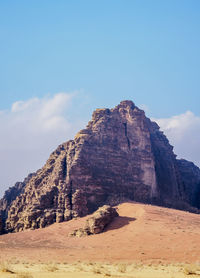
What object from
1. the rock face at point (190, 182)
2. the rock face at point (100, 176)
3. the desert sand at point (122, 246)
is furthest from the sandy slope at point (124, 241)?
the rock face at point (190, 182)

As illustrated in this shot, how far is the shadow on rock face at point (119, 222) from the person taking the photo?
5052 cm

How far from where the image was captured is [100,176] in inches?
2719

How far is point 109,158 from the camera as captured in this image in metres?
72.4

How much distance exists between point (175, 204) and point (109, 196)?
16180 mm

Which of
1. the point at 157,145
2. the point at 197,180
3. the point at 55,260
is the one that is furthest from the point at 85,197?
the point at 197,180

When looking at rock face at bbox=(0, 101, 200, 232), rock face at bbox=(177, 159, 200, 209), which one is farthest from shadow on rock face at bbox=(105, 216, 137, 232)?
rock face at bbox=(177, 159, 200, 209)

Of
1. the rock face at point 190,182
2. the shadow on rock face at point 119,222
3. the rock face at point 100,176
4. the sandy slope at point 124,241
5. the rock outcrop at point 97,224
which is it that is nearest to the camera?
the sandy slope at point 124,241

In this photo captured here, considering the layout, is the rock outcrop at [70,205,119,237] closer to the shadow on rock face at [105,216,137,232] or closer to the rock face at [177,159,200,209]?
the shadow on rock face at [105,216,137,232]

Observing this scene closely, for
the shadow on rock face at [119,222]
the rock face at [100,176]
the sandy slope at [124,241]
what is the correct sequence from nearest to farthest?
the sandy slope at [124,241], the shadow on rock face at [119,222], the rock face at [100,176]

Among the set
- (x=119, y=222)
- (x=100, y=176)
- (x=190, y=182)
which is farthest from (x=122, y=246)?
(x=190, y=182)

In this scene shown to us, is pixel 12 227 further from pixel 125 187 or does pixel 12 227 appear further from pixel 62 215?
pixel 125 187

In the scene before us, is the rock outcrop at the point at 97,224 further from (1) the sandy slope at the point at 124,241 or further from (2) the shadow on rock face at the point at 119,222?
(1) the sandy slope at the point at 124,241

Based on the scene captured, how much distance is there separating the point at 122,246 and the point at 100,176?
28.0 metres

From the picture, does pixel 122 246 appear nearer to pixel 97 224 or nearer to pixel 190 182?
pixel 97 224
